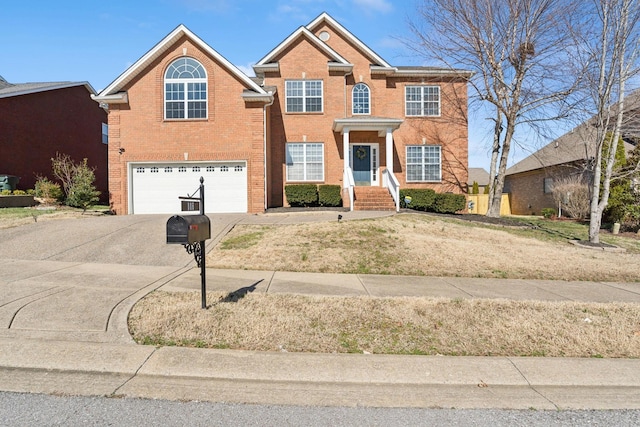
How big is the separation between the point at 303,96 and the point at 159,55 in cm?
687

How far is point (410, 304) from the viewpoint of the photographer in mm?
5879

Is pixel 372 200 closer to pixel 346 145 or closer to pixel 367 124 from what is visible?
pixel 346 145

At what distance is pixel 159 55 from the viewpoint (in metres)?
16.4

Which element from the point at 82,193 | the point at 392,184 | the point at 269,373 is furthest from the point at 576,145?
the point at 82,193

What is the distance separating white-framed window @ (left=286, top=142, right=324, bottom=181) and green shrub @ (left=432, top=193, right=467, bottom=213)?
5.84m

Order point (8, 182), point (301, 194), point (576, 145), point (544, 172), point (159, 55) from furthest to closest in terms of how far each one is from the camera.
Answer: point (544, 172) → point (576, 145) → point (8, 182) → point (301, 194) → point (159, 55)

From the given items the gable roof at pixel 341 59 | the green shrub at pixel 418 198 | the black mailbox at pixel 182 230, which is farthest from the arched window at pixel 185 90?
the black mailbox at pixel 182 230

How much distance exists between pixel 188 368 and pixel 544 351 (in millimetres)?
4040

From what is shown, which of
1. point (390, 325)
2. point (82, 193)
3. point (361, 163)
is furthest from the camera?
point (361, 163)

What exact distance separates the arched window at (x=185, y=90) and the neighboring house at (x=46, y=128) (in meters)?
10.5

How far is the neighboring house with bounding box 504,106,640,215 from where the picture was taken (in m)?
21.5

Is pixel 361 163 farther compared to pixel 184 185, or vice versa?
pixel 361 163

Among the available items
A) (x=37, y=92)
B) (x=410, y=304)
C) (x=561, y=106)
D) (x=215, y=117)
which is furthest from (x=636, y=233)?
(x=37, y=92)

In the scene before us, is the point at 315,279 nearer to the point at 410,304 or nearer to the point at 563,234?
the point at 410,304
